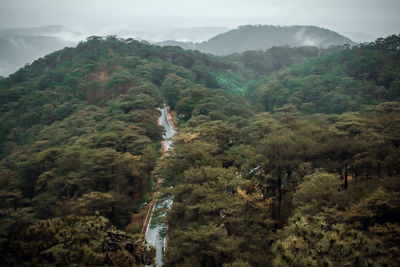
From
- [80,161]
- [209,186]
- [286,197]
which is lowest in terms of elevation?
[286,197]

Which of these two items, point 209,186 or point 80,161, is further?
point 80,161

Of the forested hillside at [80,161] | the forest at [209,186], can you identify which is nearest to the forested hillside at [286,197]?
the forest at [209,186]

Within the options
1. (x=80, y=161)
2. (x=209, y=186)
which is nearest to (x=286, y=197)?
(x=209, y=186)

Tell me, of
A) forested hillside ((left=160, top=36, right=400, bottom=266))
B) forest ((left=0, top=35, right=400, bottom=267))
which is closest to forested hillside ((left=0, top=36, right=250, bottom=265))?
forest ((left=0, top=35, right=400, bottom=267))

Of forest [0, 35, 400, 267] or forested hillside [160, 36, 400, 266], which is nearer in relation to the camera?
forest [0, 35, 400, 267]

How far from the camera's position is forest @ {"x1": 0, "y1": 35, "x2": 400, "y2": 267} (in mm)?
9219

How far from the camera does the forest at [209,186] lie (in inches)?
363

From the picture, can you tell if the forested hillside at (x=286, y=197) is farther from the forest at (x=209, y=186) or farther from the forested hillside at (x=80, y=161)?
the forested hillside at (x=80, y=161)

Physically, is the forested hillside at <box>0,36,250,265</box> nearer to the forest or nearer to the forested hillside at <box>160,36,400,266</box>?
the forest

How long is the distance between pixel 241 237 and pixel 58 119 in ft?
132

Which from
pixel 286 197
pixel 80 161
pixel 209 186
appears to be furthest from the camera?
pixel 80 161

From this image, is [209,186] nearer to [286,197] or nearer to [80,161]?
[286,197]

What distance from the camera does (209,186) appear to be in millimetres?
15164

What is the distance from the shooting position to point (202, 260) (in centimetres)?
1299
